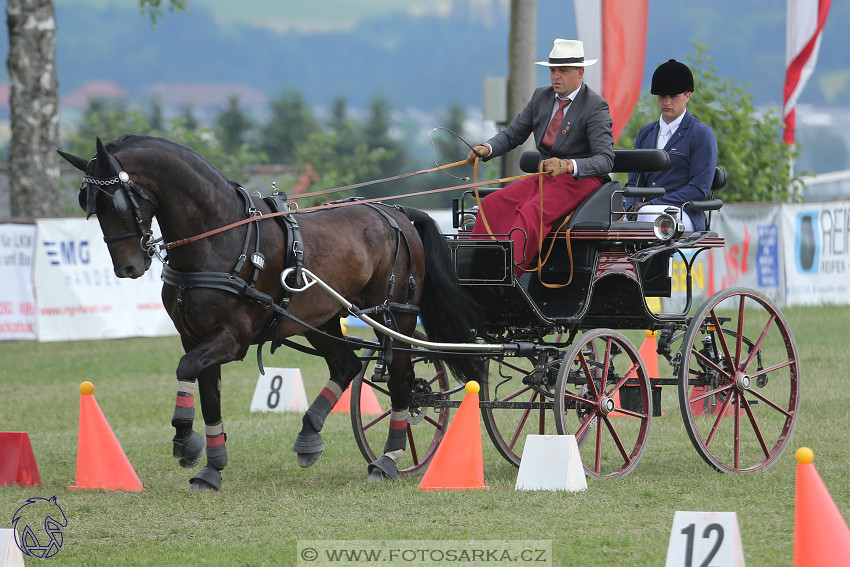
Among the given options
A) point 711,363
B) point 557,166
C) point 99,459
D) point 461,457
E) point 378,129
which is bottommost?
point 378,129

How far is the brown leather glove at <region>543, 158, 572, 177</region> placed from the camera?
6.53 metres

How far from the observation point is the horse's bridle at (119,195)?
5844 millimetres

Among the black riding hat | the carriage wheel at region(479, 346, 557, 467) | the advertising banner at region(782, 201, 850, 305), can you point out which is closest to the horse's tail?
the carriage wheel at region(479, 346, 557, 467)

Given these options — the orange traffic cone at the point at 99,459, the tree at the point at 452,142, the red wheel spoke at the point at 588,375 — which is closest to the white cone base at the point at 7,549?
the orange traffic cone at the point at 99,459

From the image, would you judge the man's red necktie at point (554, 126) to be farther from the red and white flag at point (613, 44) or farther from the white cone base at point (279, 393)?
the red and white flag at point (613, 44)

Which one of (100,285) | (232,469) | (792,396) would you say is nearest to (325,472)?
(232,469)

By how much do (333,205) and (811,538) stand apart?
11.6 feet

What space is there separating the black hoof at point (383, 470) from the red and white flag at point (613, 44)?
7.14 meters

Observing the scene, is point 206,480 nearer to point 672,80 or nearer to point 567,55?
point 567,55

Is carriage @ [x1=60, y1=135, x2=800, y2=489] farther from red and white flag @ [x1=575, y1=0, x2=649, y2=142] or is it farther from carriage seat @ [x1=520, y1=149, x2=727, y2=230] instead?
red and white flag @ [x1=575, y1=0, x2=649, y2=142]

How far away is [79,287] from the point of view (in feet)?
48.0

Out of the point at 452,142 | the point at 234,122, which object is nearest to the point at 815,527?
the point at 452,142

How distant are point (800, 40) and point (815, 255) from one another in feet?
11.1

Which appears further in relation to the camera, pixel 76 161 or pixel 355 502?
pixel 355 502
